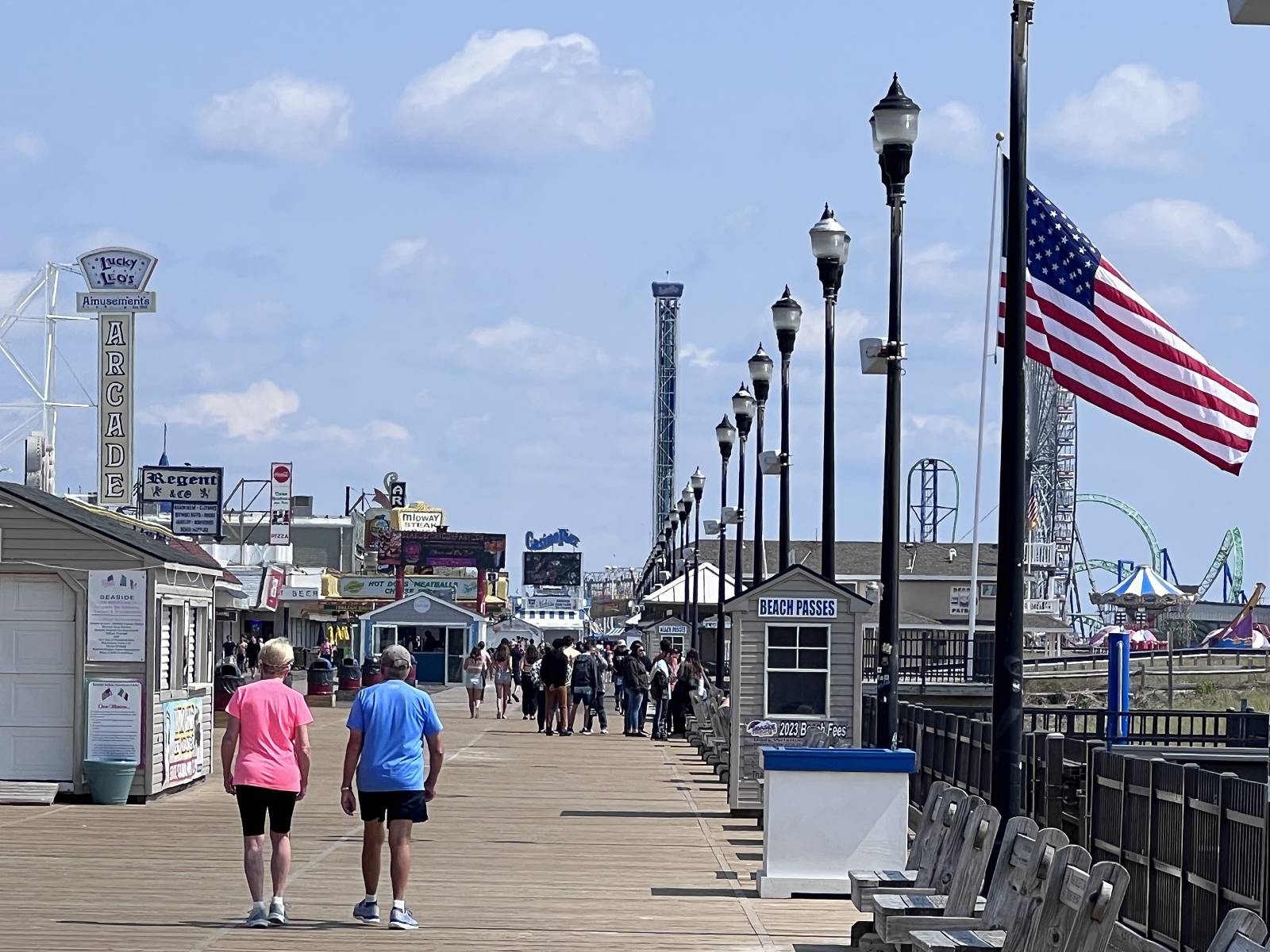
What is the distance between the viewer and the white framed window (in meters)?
19.5

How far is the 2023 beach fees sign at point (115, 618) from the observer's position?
20.5 m

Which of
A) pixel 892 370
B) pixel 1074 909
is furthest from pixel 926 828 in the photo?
pixel 892 370

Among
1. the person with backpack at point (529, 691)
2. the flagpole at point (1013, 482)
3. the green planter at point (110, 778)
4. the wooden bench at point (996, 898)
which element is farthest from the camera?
the person with backpack at point (529, 691)

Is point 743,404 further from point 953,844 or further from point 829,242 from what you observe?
point 953,844

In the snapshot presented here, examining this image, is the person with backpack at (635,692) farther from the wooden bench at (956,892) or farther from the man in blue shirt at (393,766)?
the wooden bench at (956,892)

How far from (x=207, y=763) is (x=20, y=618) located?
14.1 ft

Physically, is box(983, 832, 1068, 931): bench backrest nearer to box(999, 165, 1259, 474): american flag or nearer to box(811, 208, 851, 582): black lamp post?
box(999, 165, 1259, 474): american flag

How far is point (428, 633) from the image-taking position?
7025 centimetres

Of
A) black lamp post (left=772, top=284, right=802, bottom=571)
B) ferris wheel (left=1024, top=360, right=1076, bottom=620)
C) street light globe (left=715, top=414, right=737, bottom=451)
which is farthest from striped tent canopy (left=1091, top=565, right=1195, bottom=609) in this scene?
black lamp post (left=772, top=284, right=802, bottom=571)

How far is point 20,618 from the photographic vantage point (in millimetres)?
20562

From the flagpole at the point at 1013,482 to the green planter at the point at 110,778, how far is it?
1092cm

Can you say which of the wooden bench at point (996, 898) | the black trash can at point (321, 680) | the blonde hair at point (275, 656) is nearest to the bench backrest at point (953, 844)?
the wooden bench at point (996, 898)

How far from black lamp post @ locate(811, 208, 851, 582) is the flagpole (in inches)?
307

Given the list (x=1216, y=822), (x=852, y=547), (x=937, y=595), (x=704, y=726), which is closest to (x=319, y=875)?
(x=1216, y=822)
